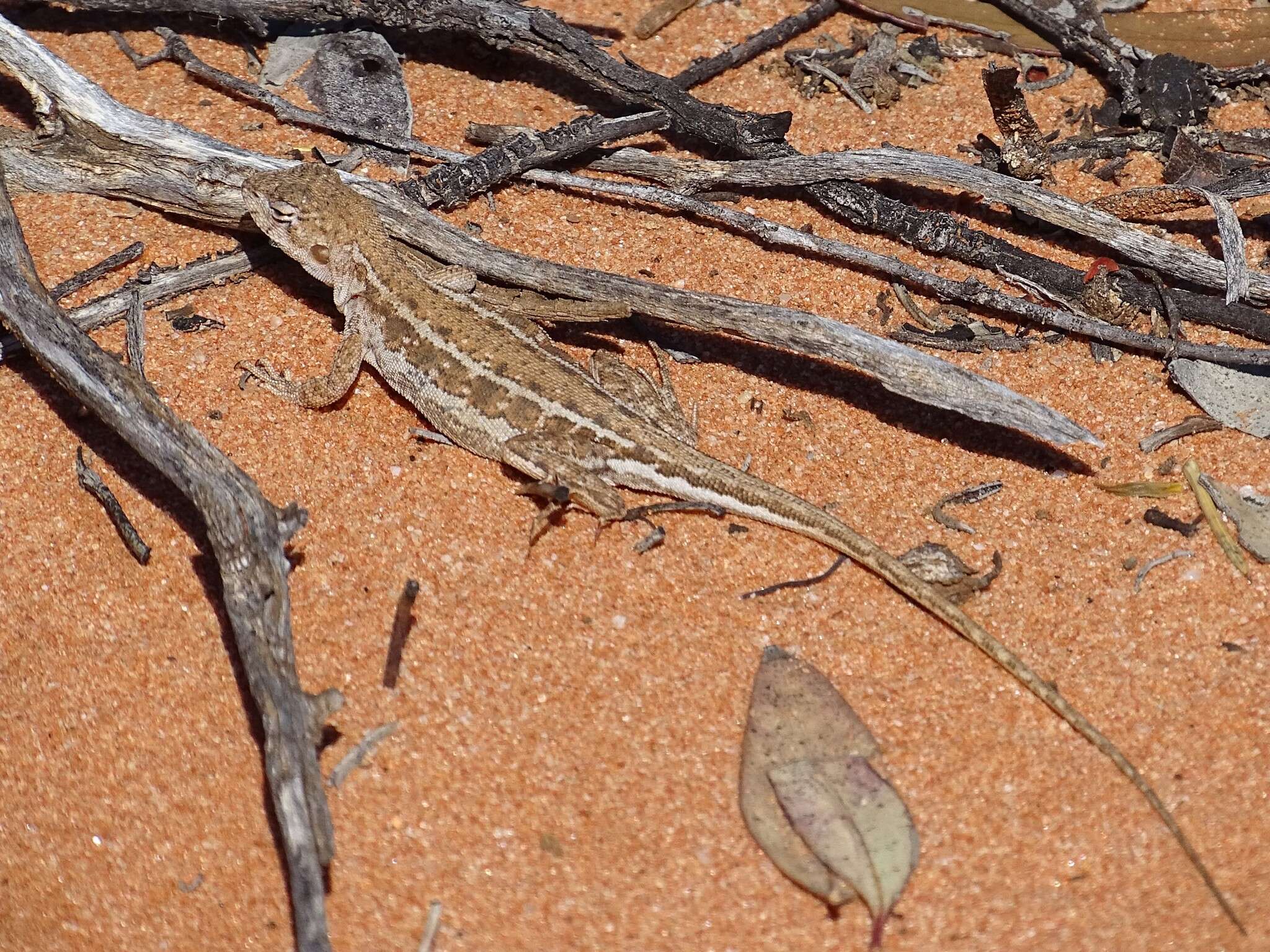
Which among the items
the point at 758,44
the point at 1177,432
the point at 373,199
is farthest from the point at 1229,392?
the point at 373,199

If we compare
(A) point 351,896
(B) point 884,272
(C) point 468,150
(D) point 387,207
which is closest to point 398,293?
(D) point 387,207

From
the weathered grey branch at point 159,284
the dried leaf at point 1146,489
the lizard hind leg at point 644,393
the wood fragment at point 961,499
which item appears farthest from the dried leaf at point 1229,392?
the weathered grey branch at point 159,284

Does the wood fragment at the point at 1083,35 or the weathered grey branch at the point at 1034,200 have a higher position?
the wood fragment at the point at 1083,35

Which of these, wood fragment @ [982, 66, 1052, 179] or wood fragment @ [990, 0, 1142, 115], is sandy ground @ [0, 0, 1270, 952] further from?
wood fragment @ [990, 0, 1142, 115]

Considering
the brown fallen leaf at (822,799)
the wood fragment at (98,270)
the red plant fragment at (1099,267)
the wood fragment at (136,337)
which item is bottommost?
the brown fallen leaf at (822,799)

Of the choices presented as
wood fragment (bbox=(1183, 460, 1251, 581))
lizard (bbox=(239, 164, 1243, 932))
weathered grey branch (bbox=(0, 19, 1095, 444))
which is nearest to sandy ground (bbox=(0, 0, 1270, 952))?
wood fragment (bbox=(1183, 460, 1251, 581))

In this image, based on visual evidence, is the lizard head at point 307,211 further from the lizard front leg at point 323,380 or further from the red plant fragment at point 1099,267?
the red plant fragment at point 1099,267

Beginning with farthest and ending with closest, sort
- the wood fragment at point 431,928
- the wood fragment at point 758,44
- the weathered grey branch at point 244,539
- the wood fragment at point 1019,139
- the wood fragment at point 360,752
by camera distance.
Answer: the wood fragment at point 758,44
the wood fragment at point 1019,139
the wood fragment at point 360,752
the wood fragment at point 431,928
the weathered grey branch at point 244,539
